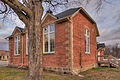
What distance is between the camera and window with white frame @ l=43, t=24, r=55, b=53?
383 inches

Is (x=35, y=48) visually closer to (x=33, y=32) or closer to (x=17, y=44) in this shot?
(x=33, y=32)

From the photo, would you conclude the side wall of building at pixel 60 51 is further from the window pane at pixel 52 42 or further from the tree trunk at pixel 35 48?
the tree trunk at pixel 35 48

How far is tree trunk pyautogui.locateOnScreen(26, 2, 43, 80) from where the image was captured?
198 inches

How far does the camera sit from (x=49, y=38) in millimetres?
9930

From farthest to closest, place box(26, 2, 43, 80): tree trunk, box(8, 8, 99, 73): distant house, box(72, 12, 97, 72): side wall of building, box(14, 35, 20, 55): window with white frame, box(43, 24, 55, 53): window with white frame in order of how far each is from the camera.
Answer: box(14, 35, 20, 55): window with white frame → box(43, 24, 55, 53): window with white frame → box(72, 12, 97, 72): side wall of building → box(8, 8, 99, 73): distant house → box(26, 2, 43, 80): tree trunk

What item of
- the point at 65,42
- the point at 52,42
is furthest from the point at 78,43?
the point at 52,42

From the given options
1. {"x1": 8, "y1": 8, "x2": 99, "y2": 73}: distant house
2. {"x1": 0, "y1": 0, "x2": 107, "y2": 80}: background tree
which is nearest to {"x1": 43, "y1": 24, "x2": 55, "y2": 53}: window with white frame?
{"x1": 8, "y1": 8, "x2": 99, "y2": 73}: distant house

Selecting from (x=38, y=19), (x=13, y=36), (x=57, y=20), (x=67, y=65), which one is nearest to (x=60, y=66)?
(x=67, y=65)

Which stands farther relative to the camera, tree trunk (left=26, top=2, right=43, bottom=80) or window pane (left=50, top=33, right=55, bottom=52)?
window pane (left=50, top=33, right=55, bottom=52)

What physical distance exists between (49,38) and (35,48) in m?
4.84

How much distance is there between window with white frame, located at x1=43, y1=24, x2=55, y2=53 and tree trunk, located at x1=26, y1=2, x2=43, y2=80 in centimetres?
435

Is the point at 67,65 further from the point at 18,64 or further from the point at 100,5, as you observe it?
the point at 18,64

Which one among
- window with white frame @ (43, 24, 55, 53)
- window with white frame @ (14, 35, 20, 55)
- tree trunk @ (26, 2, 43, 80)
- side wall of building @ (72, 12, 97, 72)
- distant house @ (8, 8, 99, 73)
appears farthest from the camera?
window with white frame @ (14, 35, 20, 55)

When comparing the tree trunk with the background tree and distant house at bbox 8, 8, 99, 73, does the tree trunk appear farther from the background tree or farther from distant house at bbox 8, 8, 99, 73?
distant house at bbox 8, 8, 99, 73
